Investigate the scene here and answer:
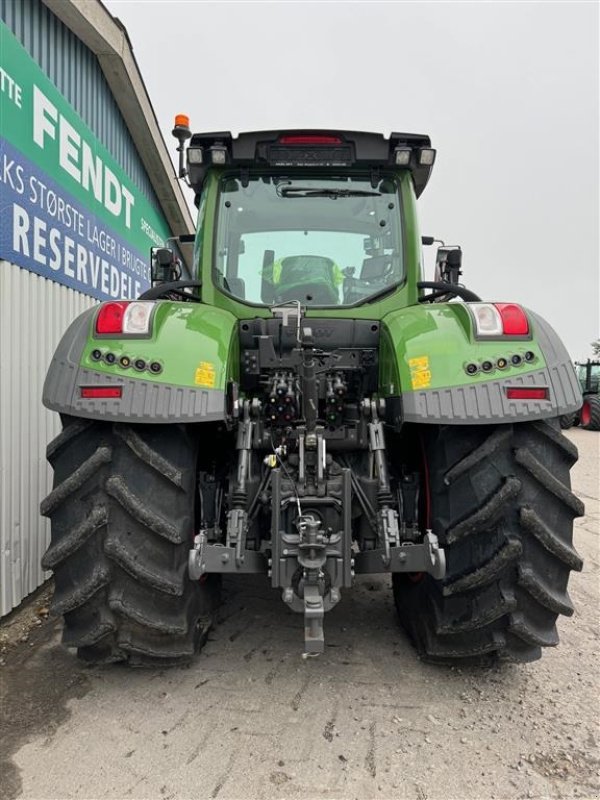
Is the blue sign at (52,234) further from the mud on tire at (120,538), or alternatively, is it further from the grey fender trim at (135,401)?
the mud on tire at (120,538)

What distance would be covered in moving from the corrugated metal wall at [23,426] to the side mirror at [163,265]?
835mm

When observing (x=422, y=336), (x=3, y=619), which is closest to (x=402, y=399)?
(x=422, y=336)

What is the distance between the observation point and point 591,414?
49.9ft

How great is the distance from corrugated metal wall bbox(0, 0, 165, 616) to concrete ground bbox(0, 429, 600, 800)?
2.06ft

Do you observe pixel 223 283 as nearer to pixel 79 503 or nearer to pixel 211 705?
pixel 79 503

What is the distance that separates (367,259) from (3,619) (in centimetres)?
293

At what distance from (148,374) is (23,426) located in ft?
5.91

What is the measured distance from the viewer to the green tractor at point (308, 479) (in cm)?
210

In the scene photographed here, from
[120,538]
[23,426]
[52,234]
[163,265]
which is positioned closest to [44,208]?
[52,234]

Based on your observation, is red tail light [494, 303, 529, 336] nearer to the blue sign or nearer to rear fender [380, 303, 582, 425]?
rear fender [380, 303, 582, 425]

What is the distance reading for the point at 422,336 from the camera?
2.29 m

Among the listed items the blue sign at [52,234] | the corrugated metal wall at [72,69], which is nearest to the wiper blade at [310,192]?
the blue sign at [52,234]

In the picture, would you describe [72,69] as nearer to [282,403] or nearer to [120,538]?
[282,403]

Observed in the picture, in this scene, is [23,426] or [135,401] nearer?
[135,401]
